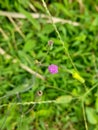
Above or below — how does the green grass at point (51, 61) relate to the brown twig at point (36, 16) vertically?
below

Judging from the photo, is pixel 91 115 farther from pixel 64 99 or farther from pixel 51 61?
pixel 51 61

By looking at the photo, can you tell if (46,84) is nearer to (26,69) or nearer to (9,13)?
(26,69)

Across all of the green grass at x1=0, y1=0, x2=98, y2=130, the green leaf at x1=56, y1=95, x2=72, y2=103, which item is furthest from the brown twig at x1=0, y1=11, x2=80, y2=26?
the green leaf at x1=56, y1=95, x2=72, y2=103

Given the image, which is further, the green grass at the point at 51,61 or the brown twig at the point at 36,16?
the brown twig at the point at 36,16

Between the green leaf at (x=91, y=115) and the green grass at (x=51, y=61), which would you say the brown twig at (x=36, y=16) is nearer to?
the green grass at (x=51, y=61)

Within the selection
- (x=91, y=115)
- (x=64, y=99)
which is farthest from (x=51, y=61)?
(x=91, y=115)

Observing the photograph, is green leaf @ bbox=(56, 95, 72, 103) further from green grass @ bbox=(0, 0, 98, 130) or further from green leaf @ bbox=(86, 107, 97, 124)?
green leaf @ bbox=(86, 107, 97, 124)

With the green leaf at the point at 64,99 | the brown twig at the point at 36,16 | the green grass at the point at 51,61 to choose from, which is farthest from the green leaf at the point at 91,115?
the brown twig at the point at 36,16
